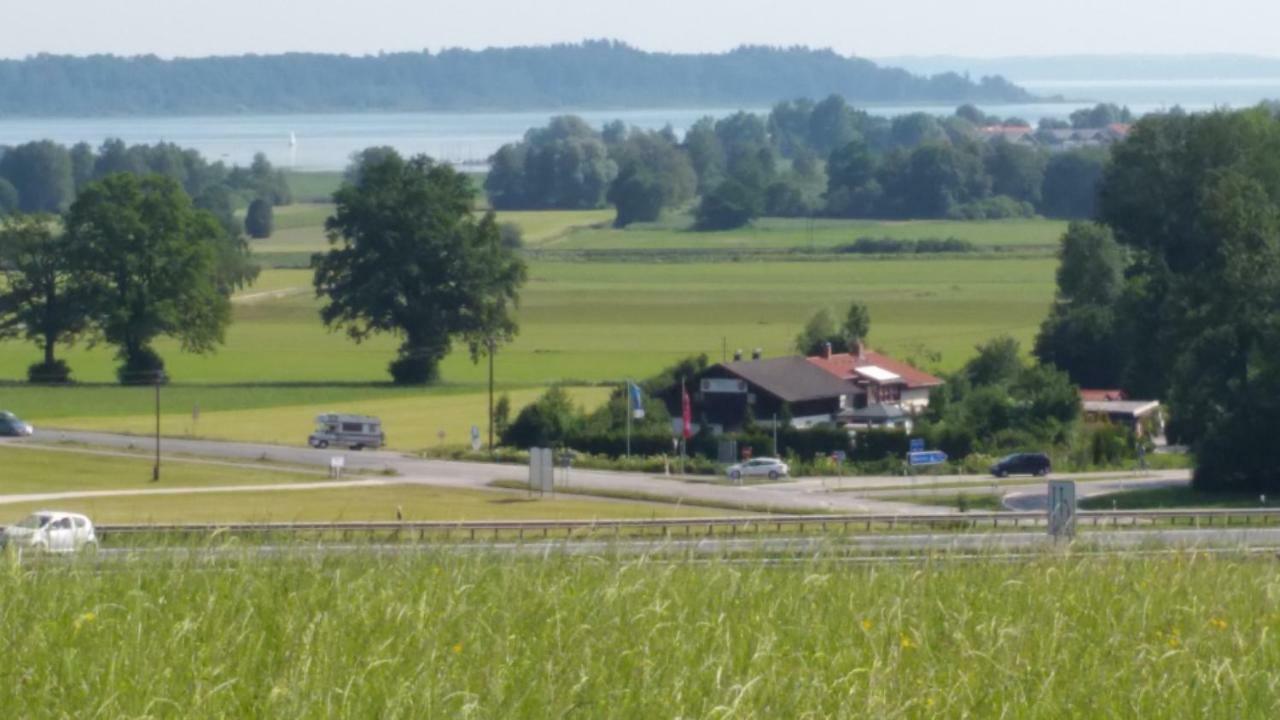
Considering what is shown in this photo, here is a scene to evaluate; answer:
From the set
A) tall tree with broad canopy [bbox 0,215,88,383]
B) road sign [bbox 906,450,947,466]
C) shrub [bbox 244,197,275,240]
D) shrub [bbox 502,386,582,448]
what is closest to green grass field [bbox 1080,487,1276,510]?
road sign [bbox 906,450,947,466]

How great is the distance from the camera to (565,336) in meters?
73.7

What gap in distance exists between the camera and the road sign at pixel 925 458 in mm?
44375

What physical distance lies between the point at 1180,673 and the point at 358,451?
39725 mm

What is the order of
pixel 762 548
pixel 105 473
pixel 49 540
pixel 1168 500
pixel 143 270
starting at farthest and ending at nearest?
pixel 143 270 → pixel 105 473 → pixel 1168 500 → pixel 49 540 → pixel 762 548

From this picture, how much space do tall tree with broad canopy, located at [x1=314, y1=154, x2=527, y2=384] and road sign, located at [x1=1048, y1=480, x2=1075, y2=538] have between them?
152ft

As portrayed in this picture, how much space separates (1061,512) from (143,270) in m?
52.9

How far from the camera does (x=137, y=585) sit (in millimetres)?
10508

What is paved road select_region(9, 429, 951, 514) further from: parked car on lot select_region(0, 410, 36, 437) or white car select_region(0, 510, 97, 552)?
white car select_region(0, 510, 97, 552)

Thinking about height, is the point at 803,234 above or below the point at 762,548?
below

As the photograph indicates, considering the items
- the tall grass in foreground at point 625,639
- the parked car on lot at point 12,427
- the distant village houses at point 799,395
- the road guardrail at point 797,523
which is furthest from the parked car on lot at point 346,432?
the tall grass in foreground at point 625,639

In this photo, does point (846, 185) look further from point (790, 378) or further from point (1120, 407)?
point (790, 378)

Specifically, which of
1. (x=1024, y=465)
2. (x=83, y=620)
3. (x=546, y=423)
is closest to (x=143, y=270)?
(x=546, y=423)

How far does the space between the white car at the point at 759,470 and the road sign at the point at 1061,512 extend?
69.5 feet

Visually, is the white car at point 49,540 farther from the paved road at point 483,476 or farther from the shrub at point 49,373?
the shrub at point 49,373
